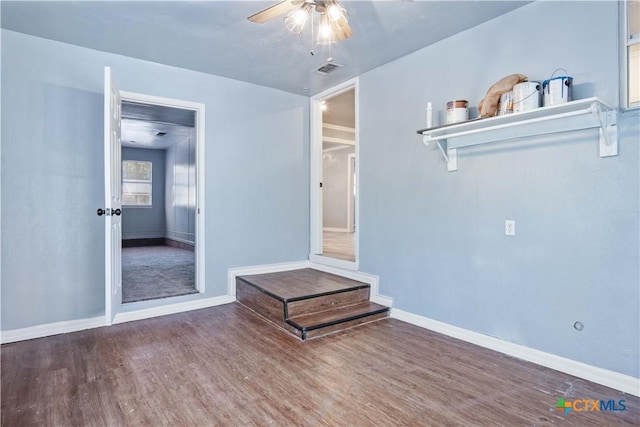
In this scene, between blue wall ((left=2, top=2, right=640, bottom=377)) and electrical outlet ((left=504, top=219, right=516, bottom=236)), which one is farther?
electrical outlet ((left=504, top=219, right=516, bottom=236))

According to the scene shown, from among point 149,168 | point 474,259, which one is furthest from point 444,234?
point 149,168

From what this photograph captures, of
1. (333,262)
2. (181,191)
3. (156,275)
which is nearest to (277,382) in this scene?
(333,262)

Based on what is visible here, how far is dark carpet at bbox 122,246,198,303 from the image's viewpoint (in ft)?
12.9

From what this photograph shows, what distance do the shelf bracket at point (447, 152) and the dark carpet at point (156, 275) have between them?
2947 millimetres

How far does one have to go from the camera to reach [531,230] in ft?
8.39

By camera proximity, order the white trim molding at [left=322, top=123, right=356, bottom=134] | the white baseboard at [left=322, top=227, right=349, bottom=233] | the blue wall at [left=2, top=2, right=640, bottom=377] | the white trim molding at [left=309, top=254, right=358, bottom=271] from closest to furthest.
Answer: the blue wall at [left=2, top=2, right=640, bottom=377]
the white trim molding at [left=309, top=254, right=358, bottom=271]
the white trim molding at [left=322, top=123, right=356, bottom=134]
the white baseboard at [left=322, top=227, right=349, bottom=233]

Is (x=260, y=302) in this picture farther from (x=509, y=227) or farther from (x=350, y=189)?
(x=350, y=189)

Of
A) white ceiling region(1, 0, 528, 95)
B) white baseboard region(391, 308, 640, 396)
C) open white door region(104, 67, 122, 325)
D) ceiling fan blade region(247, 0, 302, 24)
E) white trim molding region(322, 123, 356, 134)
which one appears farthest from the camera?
white trim molding region(322, 123, 356, 134)

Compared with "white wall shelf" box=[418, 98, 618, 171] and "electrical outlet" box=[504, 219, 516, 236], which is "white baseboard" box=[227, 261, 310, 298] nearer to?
"white wall shelf" box=[418, 98, 618, 171]

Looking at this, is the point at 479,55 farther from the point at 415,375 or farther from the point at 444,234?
the point at 415,375

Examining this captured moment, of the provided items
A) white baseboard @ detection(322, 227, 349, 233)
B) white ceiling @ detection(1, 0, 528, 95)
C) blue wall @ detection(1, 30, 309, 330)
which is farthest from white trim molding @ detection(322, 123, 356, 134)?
white ceiling @ detection(1, 0, 528, 95)

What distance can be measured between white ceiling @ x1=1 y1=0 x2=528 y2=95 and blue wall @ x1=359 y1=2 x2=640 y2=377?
0.95 feet

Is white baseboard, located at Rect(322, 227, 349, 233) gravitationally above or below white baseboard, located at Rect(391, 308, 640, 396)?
above

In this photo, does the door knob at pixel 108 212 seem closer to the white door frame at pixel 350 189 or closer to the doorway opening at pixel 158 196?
the doorway opening at pixel 158 196
